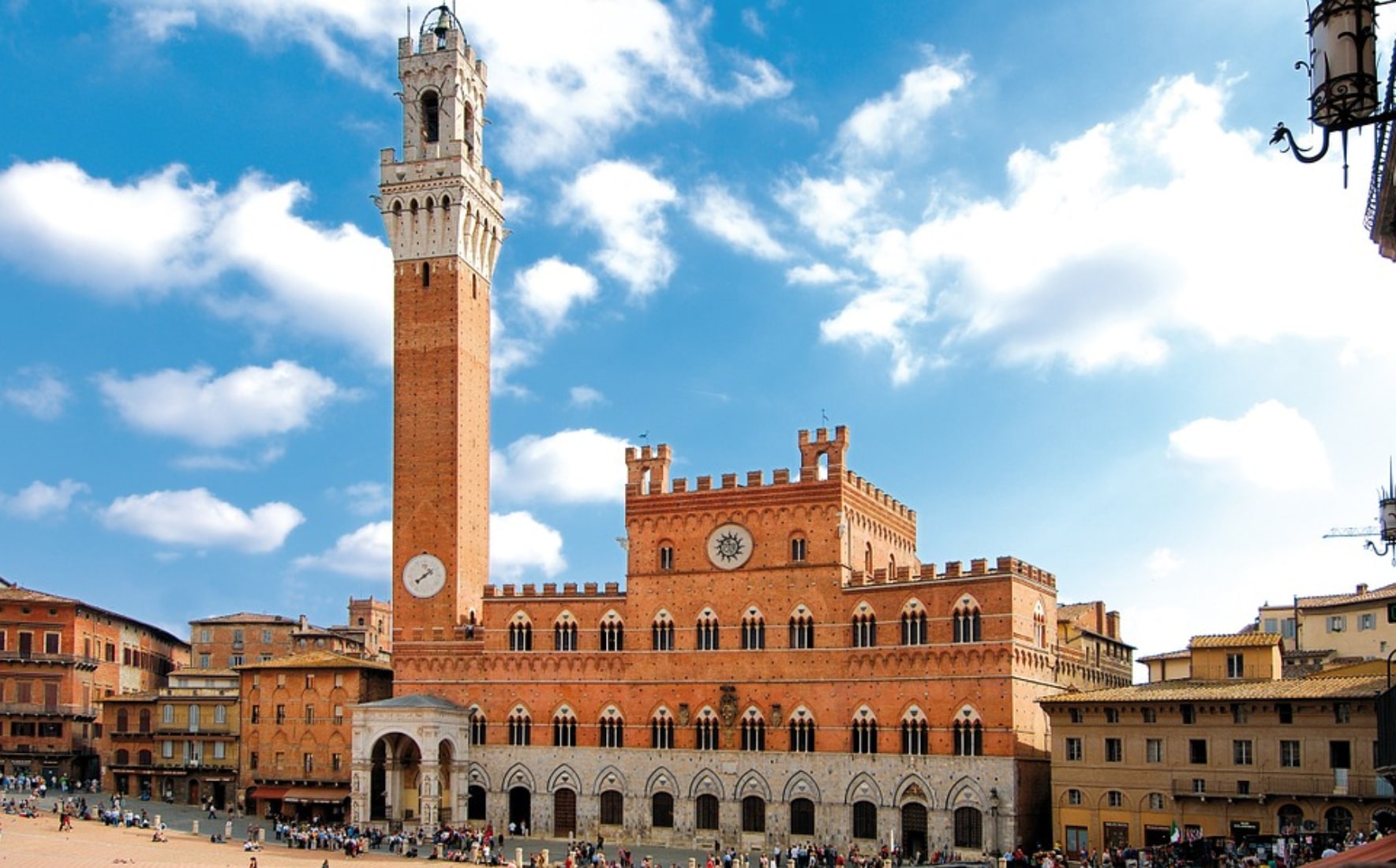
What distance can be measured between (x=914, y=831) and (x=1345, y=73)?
46.1m

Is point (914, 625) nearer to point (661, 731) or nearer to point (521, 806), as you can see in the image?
point (661, 731)

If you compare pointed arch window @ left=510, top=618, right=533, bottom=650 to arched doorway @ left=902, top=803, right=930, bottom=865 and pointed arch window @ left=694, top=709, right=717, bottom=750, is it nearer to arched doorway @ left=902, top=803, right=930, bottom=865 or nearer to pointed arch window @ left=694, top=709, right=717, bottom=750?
pointed arch window @ left=694, top=709, right=717, bottom=750

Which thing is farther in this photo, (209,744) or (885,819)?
(209,744)

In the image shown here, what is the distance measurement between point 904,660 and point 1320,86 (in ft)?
147

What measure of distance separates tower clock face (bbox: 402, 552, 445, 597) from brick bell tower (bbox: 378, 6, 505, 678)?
2.1 inches

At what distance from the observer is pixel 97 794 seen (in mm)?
71188

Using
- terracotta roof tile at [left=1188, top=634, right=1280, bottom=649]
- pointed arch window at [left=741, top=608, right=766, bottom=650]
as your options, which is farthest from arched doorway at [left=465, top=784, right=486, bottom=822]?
terracotta roof tile at [left=1188, top=634, right=1280, bottom=649]

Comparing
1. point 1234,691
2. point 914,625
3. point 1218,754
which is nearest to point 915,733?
point 914,625

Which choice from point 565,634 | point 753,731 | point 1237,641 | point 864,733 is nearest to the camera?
point 1237,641

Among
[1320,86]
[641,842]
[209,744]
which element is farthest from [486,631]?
[1320,86]

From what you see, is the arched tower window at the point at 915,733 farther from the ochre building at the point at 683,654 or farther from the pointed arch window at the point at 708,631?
the pointed arch window at the point at 708,631

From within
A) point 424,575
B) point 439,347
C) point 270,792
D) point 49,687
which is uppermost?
point 439,347

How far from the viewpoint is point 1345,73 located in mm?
14047

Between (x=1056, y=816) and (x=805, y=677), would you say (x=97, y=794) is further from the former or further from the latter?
(x=1056, y=816)
